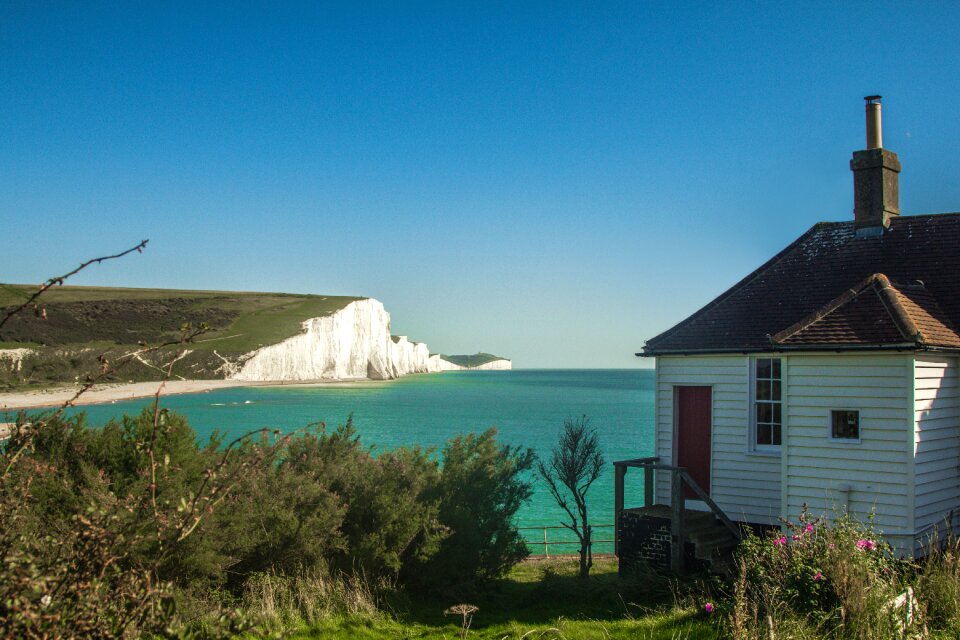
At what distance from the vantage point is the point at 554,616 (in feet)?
38.3

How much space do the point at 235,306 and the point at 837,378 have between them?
143 metres

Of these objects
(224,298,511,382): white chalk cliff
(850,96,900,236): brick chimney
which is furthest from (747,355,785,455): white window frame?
(224,298,511,382): white chalk cliff

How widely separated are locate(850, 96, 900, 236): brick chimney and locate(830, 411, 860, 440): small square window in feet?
17.9

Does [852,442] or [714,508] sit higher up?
[852,442]

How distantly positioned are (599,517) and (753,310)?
18.9m

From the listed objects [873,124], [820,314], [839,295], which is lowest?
[820,314]

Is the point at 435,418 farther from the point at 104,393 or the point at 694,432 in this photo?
the point at 694,432

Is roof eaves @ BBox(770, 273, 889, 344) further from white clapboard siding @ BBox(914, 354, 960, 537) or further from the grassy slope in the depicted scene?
the grassy slope

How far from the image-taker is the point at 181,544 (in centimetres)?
988

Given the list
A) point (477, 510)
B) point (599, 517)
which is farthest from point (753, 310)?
point (599, 517)

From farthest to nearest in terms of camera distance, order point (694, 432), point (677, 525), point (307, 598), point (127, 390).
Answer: point (127, 390), point (694, 432), point (677, 525), point (307, 598)

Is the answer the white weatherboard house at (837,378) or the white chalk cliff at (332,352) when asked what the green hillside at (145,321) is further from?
the white weatherboard house at (837,378)

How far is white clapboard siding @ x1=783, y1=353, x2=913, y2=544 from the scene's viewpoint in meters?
11.2

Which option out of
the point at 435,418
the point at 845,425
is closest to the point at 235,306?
the point at 435,418
